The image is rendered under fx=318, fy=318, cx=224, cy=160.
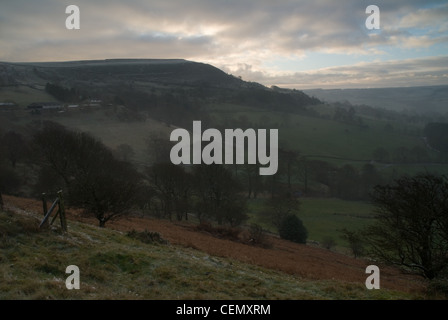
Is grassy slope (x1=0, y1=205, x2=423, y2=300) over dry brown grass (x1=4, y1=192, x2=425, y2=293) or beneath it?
over

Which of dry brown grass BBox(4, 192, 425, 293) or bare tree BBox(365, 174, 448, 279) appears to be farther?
dry brown grass BBox(4, 192, 425, 293)

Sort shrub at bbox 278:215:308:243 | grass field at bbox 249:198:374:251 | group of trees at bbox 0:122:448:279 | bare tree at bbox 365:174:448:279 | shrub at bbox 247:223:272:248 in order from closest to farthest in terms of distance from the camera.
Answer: bare tree at bbox 365:174:448:279
group of trees at bbox 0:122:448:279
shrub at bbox 247:223:272:248
shrub at bbox 278:215:308:243
grass field at bbox 249:198:374:251

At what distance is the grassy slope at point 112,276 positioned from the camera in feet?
27.1

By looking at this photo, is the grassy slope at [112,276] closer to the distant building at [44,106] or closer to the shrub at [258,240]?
the shrub at [258,240]

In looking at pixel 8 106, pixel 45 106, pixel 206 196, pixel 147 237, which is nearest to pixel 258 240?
pixel 147 237

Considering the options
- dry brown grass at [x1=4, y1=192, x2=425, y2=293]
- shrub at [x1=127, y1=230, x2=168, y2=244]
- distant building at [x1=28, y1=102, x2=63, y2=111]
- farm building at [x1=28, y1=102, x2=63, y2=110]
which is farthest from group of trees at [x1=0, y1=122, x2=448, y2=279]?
farm building at [x1=28, y1=102, x2=63, y2=110]

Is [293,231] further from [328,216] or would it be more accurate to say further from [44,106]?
[44,106]

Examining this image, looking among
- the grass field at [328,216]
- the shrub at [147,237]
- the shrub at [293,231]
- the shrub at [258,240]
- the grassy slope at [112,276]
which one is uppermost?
the grassy slope at [112,276]

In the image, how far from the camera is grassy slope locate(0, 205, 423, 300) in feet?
27.1

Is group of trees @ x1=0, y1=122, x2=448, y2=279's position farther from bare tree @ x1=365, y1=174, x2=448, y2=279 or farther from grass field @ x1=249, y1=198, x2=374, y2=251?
grass field @ x1=249, y1=198, x2=374, y2=251

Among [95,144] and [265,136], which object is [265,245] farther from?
[265,136]

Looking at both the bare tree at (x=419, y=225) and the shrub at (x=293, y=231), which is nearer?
the bare tree at (x=419, y=225)

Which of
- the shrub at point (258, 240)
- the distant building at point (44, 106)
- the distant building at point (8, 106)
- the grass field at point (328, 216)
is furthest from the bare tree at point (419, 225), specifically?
the distant building at point (8, 106)

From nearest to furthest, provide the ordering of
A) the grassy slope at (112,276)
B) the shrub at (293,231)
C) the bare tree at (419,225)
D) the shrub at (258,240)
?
the grassy slope at (112,276) → the bare tree at (419,225) → the shrub at (258,240) → the shrub at (293,231)
